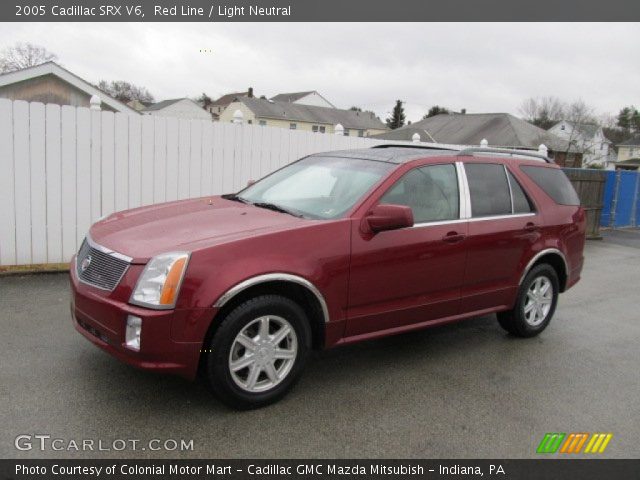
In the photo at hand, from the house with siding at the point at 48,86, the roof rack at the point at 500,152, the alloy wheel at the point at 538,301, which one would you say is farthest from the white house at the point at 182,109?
the alloy wheel at the point at 538,301

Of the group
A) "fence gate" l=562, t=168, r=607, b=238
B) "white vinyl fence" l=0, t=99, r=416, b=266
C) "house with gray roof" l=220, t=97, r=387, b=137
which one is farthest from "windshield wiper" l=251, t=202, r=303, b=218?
"house with gray roof" l=220, t=97, r=387, b=137

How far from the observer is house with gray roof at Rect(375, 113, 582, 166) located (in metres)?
42.9

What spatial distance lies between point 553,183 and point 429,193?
1.92 meters

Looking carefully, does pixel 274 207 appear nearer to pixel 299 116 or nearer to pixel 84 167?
pixel 84 167

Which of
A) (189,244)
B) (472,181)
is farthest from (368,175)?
(189,244)

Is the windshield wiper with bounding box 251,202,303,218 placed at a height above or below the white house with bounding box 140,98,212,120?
below

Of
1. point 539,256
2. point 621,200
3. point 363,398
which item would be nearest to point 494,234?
point 539,256

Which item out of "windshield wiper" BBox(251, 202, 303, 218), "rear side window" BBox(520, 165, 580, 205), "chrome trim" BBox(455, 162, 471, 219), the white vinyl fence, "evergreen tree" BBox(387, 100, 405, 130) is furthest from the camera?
"evergreen tree" BBox(387, 100, 405, 130)

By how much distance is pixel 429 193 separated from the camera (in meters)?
4.55

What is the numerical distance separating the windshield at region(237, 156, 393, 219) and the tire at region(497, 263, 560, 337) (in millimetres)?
2002

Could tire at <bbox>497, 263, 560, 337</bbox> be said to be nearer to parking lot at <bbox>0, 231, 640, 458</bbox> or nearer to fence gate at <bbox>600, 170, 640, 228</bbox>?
parking lot at <bbox>0, 231, 640, 458</bbox>

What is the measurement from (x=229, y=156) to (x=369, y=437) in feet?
19.0

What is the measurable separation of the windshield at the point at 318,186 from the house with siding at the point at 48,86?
573 inches
